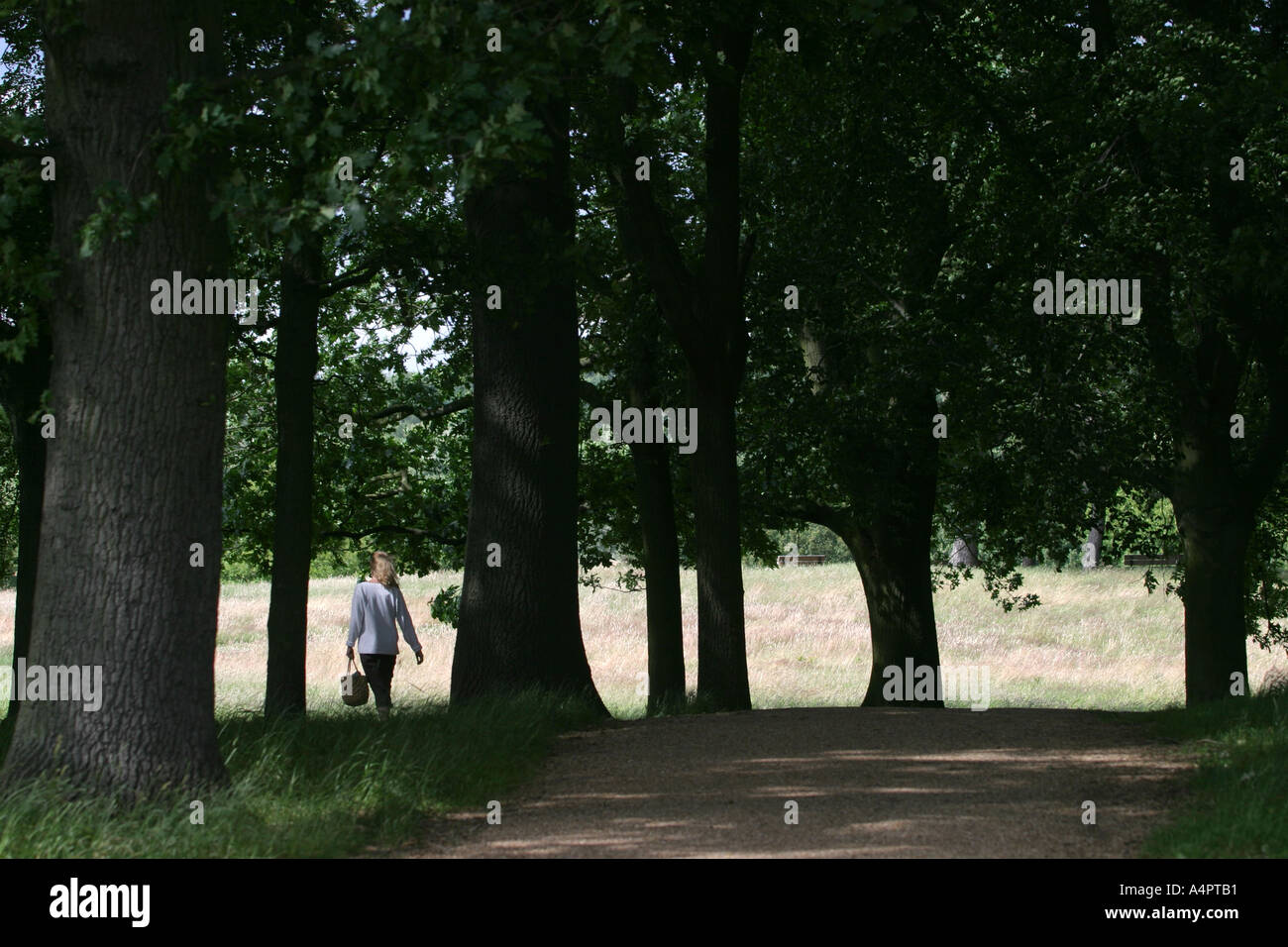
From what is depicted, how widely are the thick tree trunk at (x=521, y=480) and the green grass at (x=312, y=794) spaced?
164 centimetres

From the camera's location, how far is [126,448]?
7660 millimetres

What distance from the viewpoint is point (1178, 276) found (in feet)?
47.2

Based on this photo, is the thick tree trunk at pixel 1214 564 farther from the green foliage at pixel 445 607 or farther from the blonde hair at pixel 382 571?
the green foliage at pixel 445 607

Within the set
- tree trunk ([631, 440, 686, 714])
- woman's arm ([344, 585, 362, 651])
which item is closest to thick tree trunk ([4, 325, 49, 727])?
woman's arm ([344, 585, 362, 651])

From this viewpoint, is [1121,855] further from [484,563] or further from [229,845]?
[484,563]

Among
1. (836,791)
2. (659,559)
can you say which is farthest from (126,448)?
(659,559)

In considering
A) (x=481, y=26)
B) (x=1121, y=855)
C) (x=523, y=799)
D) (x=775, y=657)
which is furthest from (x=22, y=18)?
(x=775, y=657)

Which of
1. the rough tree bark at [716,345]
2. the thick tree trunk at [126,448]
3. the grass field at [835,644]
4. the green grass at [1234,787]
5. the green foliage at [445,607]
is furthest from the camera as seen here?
the grass field at [835,644]

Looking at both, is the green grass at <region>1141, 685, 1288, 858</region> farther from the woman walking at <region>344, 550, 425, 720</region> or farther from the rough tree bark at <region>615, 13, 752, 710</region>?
the woman walking at <region>344, 550, 425, 720</region>

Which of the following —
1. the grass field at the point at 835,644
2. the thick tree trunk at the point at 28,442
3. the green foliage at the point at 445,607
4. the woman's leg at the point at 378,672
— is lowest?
the grass field at the point at 835,644

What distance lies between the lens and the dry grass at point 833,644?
30594mm

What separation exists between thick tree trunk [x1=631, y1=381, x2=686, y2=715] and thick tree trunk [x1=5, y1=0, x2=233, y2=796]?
36.3 feet

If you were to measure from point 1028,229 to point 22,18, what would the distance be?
35.3 feet

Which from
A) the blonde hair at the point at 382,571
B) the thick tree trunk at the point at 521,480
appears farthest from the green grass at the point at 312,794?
the blonde hair at the point at 382,571
